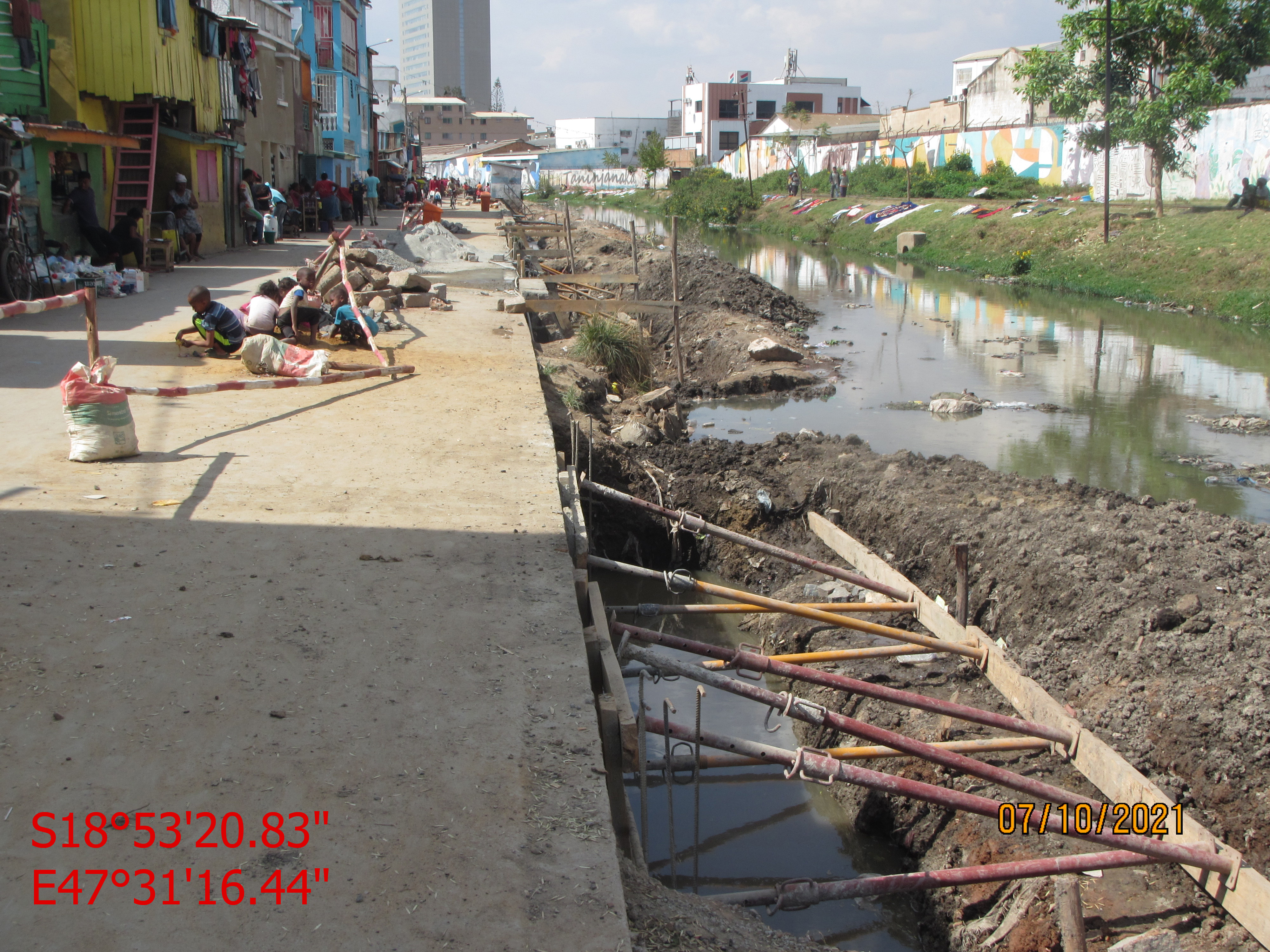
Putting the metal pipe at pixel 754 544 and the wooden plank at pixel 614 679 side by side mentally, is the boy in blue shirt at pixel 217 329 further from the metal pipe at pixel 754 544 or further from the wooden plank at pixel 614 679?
the wooden plank at pixel 614 679

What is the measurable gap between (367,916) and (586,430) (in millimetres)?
7795

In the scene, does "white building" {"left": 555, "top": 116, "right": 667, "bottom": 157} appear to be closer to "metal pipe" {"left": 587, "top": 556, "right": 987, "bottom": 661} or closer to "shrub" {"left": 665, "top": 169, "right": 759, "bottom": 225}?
"shrub" {"left": 665, "top": 169, "right": 759, "bottom": 225}

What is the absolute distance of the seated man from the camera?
15.5 m

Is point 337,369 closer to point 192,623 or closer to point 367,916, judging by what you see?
point 192,623

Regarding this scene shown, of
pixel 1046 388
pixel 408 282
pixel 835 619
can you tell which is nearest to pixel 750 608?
pixel 835 619

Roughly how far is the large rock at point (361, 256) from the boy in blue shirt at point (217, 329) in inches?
212

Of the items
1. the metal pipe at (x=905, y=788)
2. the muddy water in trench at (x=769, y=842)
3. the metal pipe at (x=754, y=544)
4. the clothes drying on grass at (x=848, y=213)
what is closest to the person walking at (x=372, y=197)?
the clothes drying on grass at (x=848, y=213)

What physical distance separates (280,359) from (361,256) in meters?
7.05

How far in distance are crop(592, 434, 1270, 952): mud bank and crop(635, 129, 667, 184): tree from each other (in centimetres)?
7300

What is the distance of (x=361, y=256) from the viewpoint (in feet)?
51.6

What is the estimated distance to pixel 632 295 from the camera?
2291 cm

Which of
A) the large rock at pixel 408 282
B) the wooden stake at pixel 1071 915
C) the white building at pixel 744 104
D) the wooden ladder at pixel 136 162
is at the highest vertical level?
the white building at pixel 744 104

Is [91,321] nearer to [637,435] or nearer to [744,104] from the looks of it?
[637,435]

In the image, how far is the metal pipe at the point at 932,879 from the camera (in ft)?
13.6
